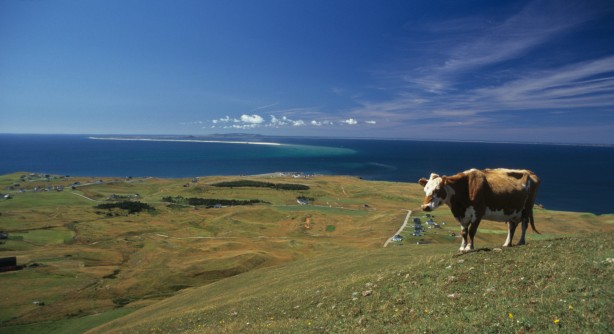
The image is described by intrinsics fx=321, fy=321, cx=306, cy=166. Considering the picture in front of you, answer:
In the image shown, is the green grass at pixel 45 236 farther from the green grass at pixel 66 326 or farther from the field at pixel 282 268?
the green grass at pixel 66 326

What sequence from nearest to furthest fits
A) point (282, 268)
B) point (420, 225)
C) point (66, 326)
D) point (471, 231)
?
point (471, 231) < point (66, 326) < point (282, 268) < point (420, 225)

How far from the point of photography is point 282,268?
124ft

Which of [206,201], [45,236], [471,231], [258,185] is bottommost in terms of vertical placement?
[45,236]

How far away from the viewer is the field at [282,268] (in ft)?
35.4

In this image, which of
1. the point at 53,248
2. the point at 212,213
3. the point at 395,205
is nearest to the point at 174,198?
the point at 212,213

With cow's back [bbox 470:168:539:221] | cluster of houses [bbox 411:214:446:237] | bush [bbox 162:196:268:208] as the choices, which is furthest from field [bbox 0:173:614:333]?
bush [bbox 162:196:268:208]

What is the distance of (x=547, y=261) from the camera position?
40.1 feet

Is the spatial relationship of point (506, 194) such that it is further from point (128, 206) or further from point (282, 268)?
point (128, 206)

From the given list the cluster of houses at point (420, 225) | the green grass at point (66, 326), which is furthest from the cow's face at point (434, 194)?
the cluster of houses at point (420, 225)

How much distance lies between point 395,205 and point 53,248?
359 ft

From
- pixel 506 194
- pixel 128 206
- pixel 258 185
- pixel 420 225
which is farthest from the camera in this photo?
pixel 258 185

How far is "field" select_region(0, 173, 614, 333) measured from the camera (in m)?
10.8

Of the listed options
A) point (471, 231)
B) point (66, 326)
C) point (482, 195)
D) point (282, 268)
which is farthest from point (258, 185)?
point (482, 195)

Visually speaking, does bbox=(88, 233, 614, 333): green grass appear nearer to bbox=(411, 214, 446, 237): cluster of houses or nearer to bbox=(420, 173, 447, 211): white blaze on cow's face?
bbox=(420, 173, 447, 211): white blaze on cow's face
